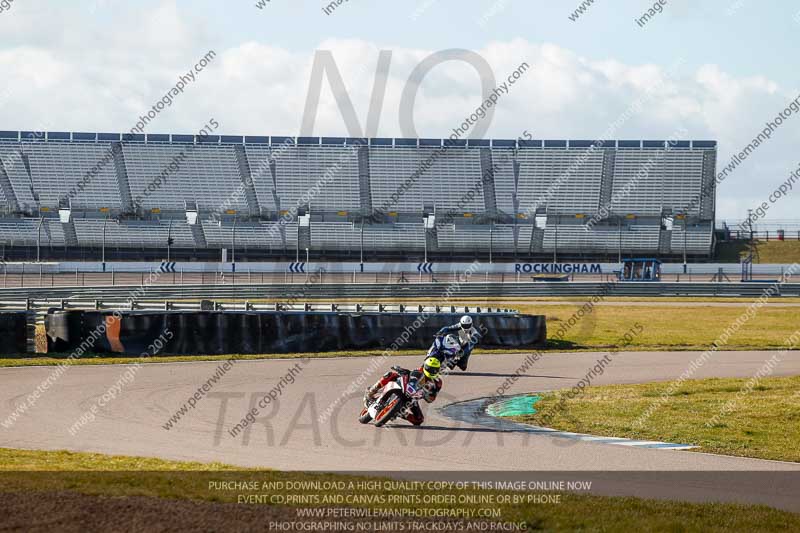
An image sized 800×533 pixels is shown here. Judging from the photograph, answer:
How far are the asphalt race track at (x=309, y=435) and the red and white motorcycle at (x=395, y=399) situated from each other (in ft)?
0.74

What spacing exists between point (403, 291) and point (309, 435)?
34.3 metres

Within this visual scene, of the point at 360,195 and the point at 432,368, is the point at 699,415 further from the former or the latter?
the point at 360,195

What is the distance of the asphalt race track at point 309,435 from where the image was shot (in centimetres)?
1212

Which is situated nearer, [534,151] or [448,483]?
[448,483]

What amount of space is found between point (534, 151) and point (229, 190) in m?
23.1

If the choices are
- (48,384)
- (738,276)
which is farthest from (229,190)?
(48,384)

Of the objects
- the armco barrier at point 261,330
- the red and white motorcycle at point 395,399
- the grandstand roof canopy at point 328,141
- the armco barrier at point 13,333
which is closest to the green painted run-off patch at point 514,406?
the red and white motorcycle at point 395,399

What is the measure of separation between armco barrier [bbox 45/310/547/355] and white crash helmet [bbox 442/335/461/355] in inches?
414

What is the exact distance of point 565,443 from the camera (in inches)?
557

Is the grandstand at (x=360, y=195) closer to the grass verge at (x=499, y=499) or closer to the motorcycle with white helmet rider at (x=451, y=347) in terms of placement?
the motorcycle with white helmet rider at (x=451, y=347)

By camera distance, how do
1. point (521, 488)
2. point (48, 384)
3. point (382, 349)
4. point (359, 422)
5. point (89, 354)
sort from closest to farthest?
point (521, 488)
point (359, 422)
point (48, 384)
point (89, 354)
point (382, 349)

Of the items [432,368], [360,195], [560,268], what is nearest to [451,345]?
[432,368]

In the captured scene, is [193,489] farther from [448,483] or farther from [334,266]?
[334,266]

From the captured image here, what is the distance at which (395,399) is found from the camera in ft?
50.3
